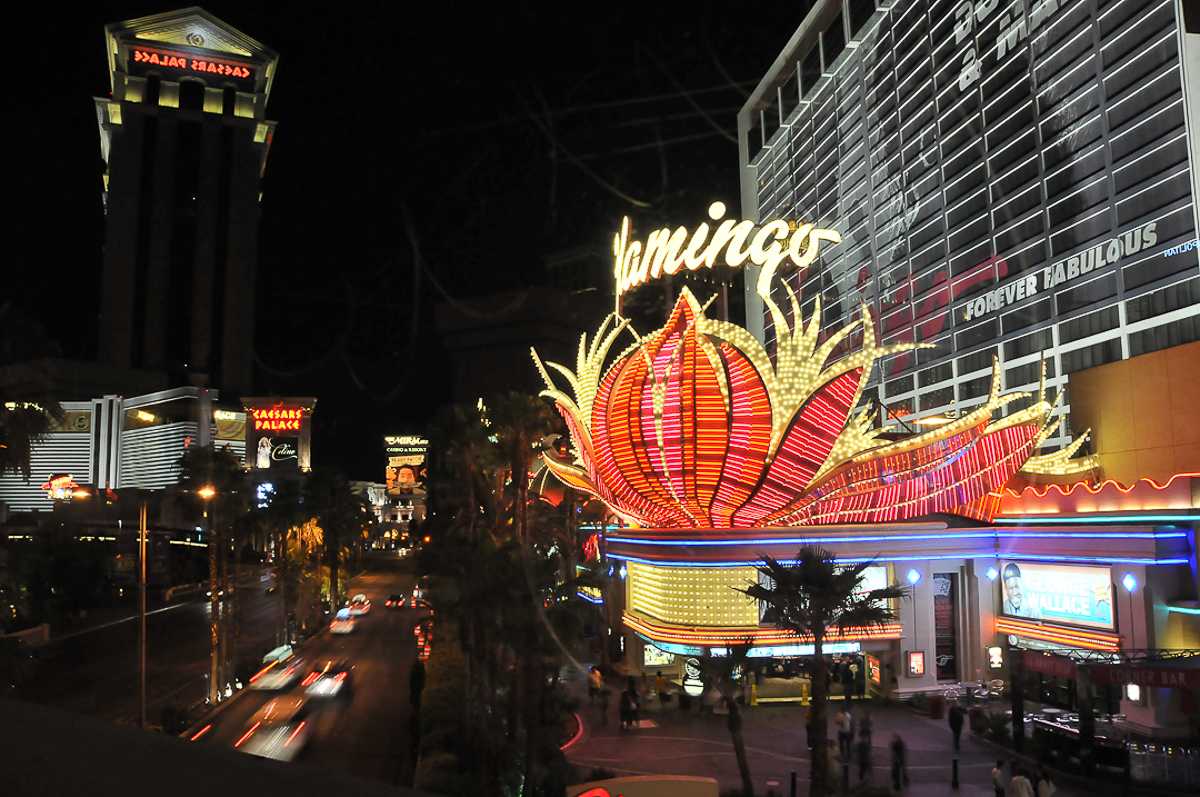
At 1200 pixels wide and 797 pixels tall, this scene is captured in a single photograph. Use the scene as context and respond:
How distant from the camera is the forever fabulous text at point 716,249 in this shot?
3020cm

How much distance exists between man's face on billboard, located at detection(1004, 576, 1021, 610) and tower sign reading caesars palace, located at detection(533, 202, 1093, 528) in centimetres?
226

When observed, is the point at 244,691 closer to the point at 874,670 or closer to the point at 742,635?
the point at 742,635

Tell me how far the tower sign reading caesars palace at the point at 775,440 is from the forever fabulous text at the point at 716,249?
9.8 inches

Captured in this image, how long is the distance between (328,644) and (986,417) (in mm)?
31766

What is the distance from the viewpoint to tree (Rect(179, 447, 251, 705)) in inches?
1235

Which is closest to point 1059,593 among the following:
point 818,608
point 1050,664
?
point 1050,664

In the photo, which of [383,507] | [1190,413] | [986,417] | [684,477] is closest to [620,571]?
[684,477]

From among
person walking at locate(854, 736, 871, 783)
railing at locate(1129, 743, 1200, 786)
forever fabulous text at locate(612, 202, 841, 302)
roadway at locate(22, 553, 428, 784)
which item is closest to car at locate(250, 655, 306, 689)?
roadway at locate(22, 553, 428, 784)

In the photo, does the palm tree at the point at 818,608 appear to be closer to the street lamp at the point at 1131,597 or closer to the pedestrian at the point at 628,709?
the pedestrian at the point at 628,709

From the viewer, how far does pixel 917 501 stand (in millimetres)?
27641

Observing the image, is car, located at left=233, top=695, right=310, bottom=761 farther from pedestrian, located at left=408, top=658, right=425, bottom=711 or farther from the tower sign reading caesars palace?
the tower sign reading caesars palace

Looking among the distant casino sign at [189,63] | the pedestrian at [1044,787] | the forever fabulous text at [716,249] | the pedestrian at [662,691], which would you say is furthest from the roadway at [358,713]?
the distant casino sign at [189,63]

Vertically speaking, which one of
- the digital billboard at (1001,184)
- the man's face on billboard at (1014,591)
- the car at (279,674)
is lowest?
the car at (279,674)

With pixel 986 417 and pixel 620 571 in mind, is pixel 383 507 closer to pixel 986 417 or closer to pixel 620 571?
pixel 620 571
